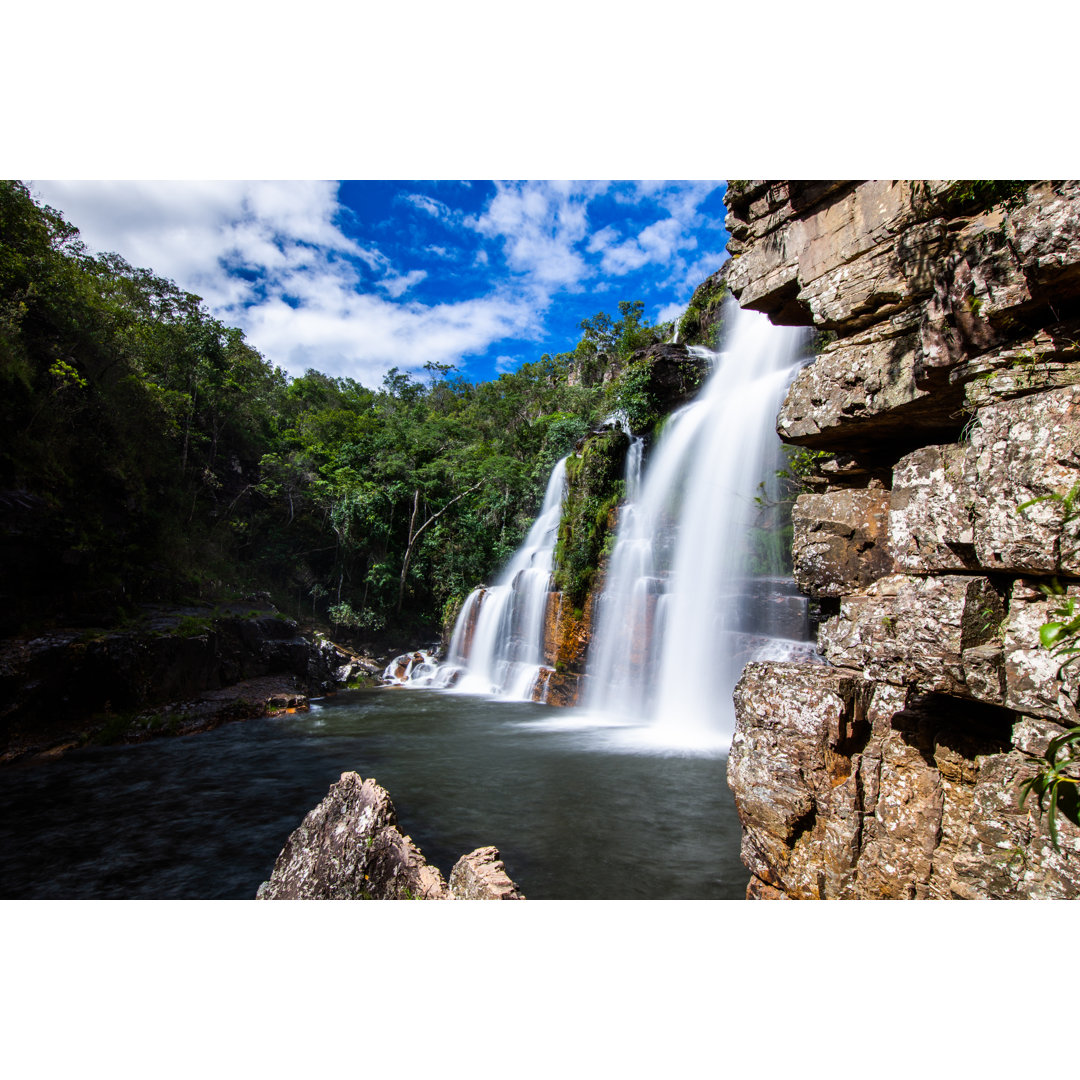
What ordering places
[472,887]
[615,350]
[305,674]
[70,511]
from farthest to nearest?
[615,350], [305,674], [70,511], [472,887]

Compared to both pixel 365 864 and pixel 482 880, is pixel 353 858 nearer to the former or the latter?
pixel 365 864

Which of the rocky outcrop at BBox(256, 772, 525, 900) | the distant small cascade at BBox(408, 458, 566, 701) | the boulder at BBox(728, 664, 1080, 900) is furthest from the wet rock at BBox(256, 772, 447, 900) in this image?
the distant small cascade at BBox(408, 458, 566, 701)

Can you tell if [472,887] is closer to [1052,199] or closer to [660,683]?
[1052,199]

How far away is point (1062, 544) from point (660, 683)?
9.19 metres

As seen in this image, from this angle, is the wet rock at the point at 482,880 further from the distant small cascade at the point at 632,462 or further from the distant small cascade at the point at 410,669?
the distant small cascade at the point at 410,669

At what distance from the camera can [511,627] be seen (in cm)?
1503

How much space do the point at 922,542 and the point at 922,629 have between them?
45 cm

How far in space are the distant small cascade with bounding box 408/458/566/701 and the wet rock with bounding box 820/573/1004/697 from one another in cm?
1062

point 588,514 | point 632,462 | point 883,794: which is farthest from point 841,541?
point 632,462

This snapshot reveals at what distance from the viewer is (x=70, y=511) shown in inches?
370

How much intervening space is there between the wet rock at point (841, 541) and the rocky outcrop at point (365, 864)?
8.28 feet

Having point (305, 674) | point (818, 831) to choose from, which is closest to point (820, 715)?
point (818, 831)

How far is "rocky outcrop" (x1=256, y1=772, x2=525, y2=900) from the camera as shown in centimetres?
304

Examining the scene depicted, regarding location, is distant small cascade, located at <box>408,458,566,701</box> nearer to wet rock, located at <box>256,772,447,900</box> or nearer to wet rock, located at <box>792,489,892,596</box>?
wet rock, located at <box>256,772,447,900</box>
